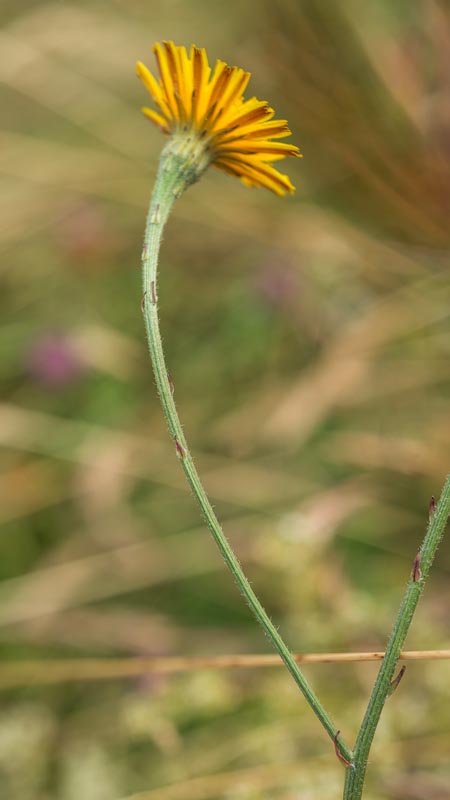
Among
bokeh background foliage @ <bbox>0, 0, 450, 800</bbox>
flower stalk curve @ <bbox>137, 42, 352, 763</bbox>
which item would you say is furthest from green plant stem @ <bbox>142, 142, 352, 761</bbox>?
bokeh background foliage @ <bbox>0, 0, 450, 800</bbox>

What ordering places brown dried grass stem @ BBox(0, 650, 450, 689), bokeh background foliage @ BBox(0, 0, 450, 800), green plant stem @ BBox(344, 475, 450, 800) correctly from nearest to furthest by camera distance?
1. green plant stem @ BBox(344, 475, 450, 800)
2. brown dried grass stem @ BBox(0, 650, 450, 689)
3. bokeh background foliage @ BBox(0, 0, 450, 800)

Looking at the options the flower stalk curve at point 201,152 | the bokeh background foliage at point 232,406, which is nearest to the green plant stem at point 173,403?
the flower stalk curve at point 201,152

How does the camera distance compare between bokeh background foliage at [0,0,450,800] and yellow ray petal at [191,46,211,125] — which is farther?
bokeh background foliage at [0,0,450,800]

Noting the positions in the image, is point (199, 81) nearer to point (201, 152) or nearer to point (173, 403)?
point (201, 152)

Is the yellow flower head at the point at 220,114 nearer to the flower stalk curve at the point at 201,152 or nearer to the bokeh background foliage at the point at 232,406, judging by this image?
the flower stalk curve at the point at 201,152

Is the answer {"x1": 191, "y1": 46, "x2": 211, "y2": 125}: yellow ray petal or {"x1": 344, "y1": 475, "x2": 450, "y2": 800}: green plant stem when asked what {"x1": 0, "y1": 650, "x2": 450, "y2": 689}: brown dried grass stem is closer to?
{"x1": 344, "y1": 475, "x2": 450, "y2": 800}: green plant stem

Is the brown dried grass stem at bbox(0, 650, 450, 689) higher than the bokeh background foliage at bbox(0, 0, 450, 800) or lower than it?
lower
